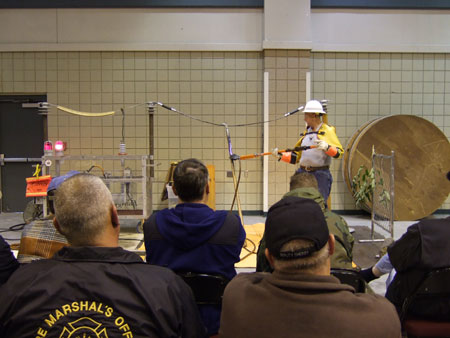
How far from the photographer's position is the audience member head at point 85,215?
43.9 inches

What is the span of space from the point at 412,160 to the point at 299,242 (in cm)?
519

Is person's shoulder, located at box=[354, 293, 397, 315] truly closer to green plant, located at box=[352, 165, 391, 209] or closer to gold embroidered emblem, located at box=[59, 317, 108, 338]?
gold embroidered emblem, located at box=[59, 317, 108, 338]

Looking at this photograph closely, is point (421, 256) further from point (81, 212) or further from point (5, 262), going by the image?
point (5, 262)

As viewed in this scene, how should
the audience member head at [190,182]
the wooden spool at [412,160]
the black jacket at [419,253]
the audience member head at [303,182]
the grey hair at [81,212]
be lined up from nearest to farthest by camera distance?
the grey hair at [81,212]
the black jacket at [419,253]
the audience member head at [190,182]
the audience member head at [303,182]
the wooden spool at [412,160]

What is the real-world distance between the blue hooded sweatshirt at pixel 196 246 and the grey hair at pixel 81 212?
1.71 feet

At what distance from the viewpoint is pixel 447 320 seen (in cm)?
163

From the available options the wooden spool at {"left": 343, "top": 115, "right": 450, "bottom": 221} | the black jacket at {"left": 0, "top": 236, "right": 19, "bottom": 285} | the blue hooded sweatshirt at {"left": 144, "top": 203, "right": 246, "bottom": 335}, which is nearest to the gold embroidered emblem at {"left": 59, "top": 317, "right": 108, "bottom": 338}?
the black jacket at {"left": 0, "top": 236, "right": 19, "bottom": 285}

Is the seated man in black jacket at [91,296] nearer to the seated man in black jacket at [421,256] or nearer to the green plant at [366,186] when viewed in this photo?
the seated man in black jacket at [421,256]

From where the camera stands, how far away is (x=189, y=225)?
1.62 metres

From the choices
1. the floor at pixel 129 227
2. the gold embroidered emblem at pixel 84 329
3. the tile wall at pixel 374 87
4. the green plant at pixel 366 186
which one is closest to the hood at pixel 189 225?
the gold embroidered emblem at pixel 84 329

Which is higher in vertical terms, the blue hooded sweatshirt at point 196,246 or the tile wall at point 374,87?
the tile wall at point 374,87

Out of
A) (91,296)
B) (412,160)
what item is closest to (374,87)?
(412,160)

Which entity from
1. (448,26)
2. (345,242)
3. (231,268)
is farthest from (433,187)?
(231,268)

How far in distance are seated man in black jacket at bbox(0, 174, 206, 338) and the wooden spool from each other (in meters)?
4.73
